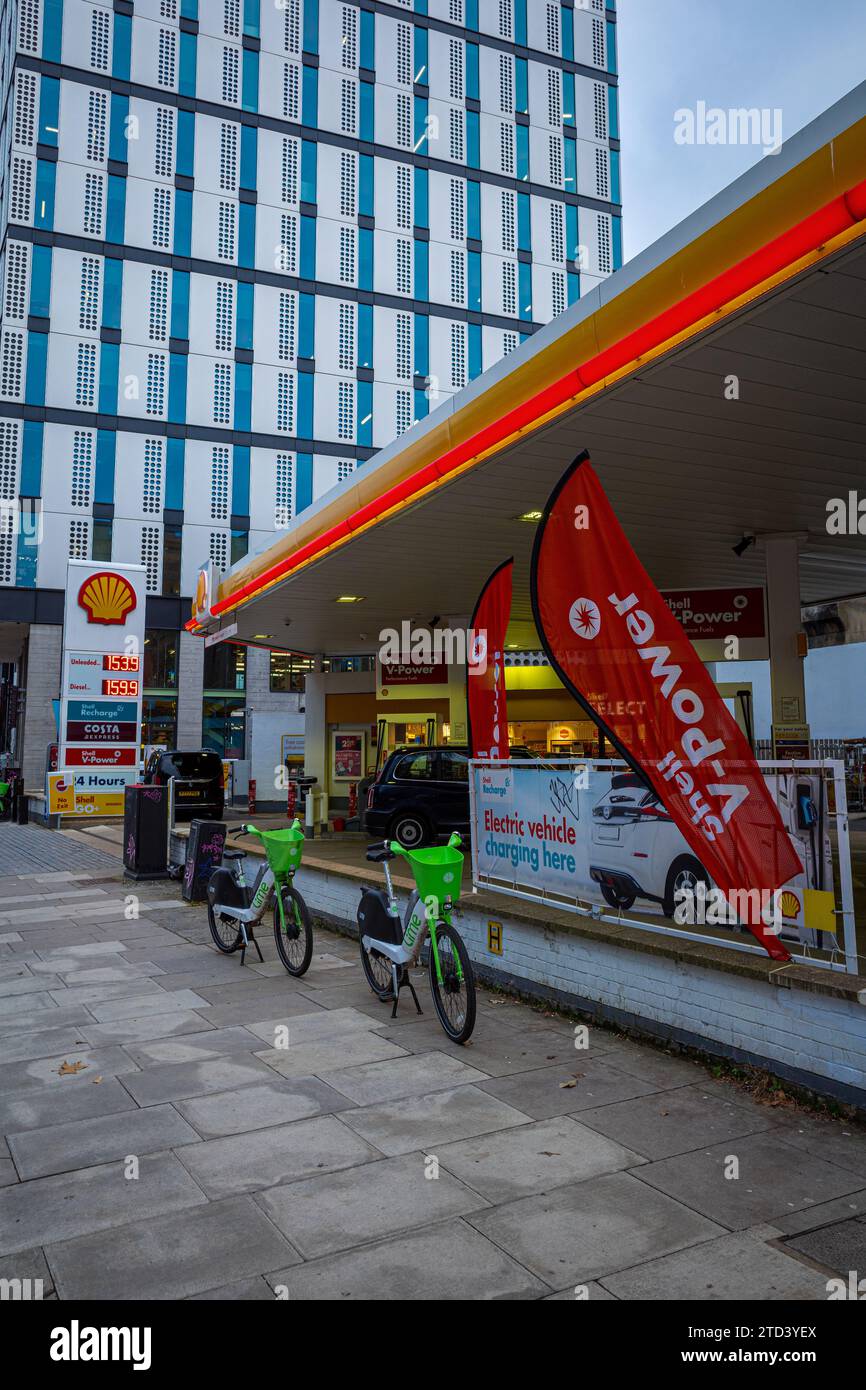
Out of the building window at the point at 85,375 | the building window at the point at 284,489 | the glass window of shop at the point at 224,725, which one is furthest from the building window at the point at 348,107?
the glass window of shop at the point at 224,725

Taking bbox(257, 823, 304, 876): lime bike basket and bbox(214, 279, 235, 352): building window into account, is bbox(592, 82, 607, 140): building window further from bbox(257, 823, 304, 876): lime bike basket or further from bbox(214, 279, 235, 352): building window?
bbox(257, 823, 304, 876): lime bike basket

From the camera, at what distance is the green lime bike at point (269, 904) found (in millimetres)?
8094

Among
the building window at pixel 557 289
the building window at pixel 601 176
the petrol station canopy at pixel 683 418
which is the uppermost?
the building window at pixel 601 176

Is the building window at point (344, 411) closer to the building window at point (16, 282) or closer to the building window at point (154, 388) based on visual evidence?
the building window at point (154, 388)

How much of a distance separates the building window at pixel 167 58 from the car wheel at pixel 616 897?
147 feet

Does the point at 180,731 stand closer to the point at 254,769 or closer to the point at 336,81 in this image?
the point at 254,769

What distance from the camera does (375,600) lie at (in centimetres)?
1590

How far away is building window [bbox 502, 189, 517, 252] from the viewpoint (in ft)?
153

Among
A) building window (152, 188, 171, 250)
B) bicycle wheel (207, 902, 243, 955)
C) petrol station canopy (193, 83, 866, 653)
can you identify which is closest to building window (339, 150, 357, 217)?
building window (152, 188, 171, 250)

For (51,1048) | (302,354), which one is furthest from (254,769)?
(51,1048)

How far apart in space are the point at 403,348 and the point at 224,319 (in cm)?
811

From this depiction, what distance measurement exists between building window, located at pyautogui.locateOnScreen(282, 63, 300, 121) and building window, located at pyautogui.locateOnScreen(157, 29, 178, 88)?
4784 mm

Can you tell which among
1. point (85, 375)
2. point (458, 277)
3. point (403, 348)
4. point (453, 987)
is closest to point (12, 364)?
point (85, 375)
